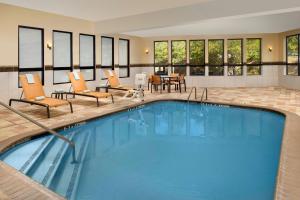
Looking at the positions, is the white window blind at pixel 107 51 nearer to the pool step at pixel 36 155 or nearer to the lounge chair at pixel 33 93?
the lounge chair at pixel 33 93

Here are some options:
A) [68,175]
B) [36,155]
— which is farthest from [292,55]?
[68,175]

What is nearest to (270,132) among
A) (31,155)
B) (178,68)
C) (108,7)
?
(31,155)

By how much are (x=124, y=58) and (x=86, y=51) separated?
2.84 meters

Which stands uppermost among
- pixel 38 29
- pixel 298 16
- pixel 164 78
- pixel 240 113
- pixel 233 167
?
pixel 298 16

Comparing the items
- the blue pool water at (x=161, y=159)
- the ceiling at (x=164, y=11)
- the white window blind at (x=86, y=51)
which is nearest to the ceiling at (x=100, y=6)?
the ceiling at (x=164, y=11)

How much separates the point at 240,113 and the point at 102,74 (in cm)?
613

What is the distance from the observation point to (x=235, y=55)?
Answer: 1421 cm

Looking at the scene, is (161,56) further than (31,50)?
Yes

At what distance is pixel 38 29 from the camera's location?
873cm

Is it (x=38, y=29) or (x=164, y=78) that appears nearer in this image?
(x=38, y=29)

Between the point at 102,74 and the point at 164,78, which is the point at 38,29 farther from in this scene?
the point at 164,78

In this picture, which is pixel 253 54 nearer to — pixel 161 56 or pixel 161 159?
pixel 161 56

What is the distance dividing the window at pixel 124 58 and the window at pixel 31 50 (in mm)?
4714

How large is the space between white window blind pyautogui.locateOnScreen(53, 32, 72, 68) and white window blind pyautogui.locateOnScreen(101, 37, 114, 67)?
2074 millimetres
